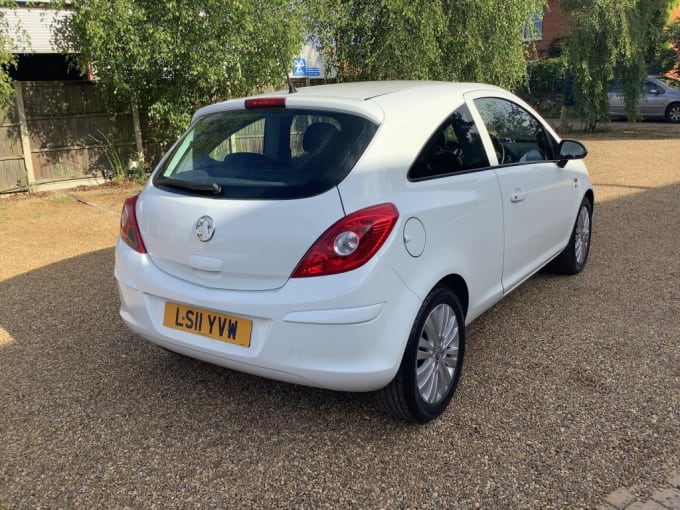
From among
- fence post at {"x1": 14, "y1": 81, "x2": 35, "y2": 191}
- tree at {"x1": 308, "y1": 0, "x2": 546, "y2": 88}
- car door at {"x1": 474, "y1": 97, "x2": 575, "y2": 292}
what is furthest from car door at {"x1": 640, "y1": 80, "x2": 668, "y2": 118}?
fence post at {"x1": 14, "y1": 81, "x2": 35, "y2": 191}

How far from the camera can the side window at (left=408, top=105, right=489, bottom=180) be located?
9.76 ft

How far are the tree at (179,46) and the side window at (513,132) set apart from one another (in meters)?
5.62

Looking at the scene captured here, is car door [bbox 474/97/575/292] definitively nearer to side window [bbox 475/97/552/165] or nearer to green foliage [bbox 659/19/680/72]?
side window [bbox 475/97/552/165]

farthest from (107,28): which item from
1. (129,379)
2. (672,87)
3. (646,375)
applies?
(672,87)

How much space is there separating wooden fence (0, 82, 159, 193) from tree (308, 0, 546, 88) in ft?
13.2

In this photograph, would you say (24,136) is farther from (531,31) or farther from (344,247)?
(531,31)

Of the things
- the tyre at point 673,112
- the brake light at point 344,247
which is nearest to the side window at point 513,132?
the brake light at point 344,247

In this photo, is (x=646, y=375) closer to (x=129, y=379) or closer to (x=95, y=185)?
(x=129, y=379)

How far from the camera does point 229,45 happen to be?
29.8 feet

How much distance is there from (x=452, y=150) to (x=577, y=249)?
2.45m

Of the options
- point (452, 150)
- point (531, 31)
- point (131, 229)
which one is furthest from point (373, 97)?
point (531, 31)

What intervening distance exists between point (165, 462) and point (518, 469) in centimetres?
159

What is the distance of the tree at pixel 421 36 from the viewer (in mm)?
10242

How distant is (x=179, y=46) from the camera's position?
8.72 metres
